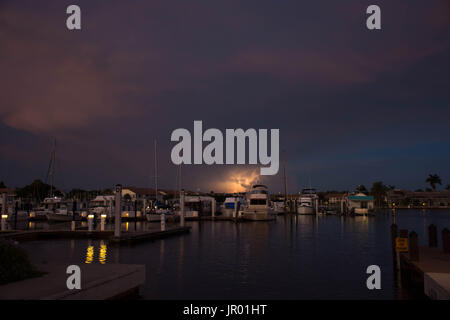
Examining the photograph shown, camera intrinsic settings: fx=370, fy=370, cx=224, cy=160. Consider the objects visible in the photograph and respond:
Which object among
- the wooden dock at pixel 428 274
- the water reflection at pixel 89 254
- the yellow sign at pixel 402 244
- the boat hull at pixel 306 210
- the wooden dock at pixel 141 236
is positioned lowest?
the boat hull at pixel 306 210

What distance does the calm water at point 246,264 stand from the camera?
15.6 m

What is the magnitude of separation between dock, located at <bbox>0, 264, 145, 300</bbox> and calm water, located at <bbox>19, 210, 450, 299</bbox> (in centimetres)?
197

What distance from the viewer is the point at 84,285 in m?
10.0

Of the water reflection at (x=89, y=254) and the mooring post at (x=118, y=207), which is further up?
the mooring post at (x=118, y=207)

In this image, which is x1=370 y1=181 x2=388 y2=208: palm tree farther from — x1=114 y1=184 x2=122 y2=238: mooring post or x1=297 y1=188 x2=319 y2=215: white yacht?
x1=114 y1=184 x2=122 y2=238: mooring post

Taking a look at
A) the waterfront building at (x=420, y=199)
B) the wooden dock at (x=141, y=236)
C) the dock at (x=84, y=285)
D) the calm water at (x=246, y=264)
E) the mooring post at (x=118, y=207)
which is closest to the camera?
the dock at (x=84, y=285)

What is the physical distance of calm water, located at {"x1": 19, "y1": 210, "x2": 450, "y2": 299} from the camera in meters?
15.6

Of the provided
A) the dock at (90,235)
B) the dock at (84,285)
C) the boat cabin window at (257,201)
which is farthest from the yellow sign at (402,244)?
the boat cabin window at (257,201)

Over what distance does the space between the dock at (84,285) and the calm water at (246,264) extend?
1.97 m

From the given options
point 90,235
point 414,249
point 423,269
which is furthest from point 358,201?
point 423,269

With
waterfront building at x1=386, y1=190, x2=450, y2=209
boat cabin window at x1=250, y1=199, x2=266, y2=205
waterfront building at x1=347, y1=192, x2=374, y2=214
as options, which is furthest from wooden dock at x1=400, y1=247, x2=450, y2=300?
waterfront building at x1=386, y1=190, x2=450, y2=209

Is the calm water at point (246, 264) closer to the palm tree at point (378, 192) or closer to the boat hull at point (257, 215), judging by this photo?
the boat hull at point (257, 215)
